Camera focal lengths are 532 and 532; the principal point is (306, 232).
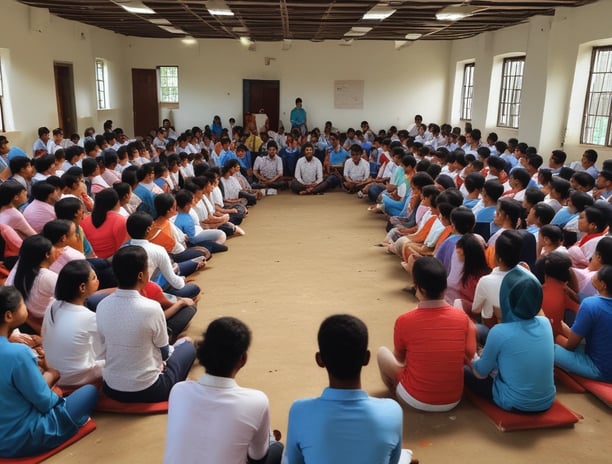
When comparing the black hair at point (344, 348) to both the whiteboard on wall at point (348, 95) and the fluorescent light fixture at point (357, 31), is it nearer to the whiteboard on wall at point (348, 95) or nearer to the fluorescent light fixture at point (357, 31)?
the fluorescent light fixture at point (357, 31)

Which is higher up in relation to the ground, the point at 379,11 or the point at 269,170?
the point at 379,11

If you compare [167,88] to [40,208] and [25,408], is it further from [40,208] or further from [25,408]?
[25,408]

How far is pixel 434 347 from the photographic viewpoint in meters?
2.88

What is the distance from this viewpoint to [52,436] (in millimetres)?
2656

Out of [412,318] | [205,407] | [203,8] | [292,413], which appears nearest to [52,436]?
[205,407]

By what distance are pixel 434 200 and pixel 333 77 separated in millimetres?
10429

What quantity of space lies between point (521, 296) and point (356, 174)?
769cm

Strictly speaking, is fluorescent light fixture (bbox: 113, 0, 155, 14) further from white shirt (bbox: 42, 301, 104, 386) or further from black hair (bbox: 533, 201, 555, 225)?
black hair (bbox: 533, 201, 555, 225)

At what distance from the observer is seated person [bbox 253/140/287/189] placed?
1045cm

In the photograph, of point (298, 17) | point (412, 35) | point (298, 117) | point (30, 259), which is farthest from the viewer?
point (298, 117)

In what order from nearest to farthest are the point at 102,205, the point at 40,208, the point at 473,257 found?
the point at 473,257, the point at 102,205, the point at 40,208

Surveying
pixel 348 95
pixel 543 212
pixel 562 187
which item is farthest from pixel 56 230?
pixel 348 95

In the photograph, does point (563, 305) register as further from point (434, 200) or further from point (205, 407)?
point (205, 407)

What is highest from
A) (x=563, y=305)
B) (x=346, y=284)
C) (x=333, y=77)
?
(x=333, y=77)
